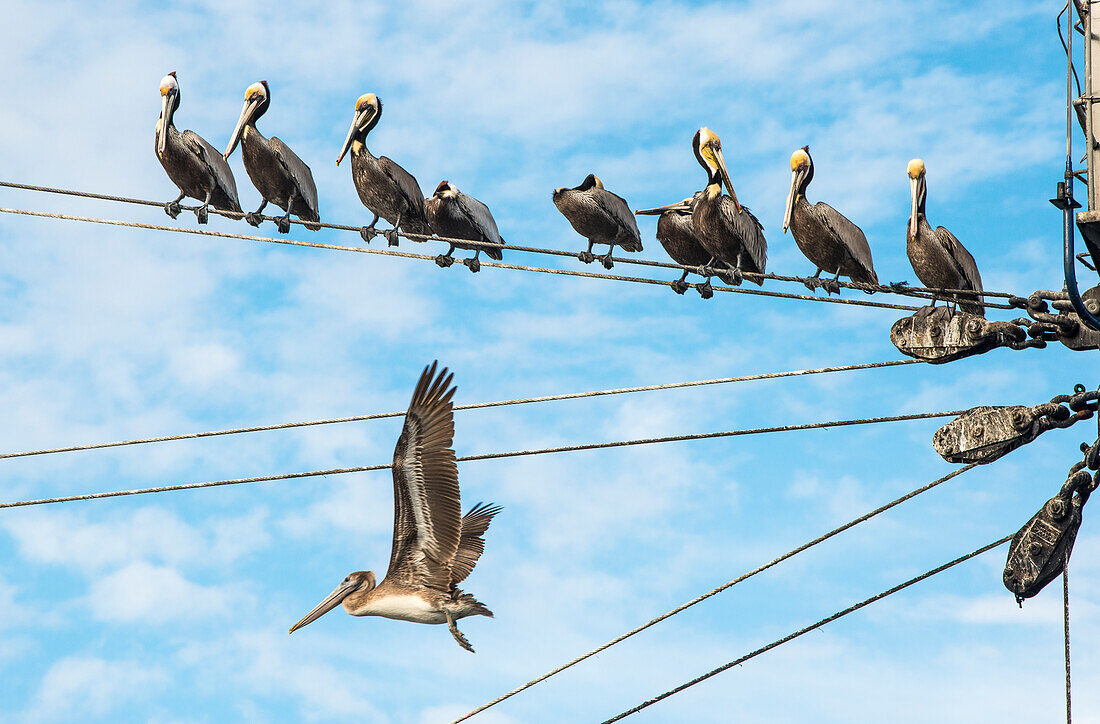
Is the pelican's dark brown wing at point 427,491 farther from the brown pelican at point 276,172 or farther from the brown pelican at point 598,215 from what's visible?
the brown pelican at point 598,215

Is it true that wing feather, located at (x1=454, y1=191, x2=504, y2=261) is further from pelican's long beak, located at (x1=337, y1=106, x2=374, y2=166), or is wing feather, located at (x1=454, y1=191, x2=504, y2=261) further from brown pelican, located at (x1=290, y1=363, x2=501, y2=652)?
brown pelican, located at (x1=290, y1=363, x2=501, y2=652)

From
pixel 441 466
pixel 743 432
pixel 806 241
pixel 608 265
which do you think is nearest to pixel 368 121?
pixel 608 265

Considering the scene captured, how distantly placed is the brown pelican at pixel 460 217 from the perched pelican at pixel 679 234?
254cm

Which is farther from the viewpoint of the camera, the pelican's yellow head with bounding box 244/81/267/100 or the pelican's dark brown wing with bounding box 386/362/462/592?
the pelican's yellow head with bounding box 244/81/267/100

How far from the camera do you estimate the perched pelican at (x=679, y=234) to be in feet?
62.9

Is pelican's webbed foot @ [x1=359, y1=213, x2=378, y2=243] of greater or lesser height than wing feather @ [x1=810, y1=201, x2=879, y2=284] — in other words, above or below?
below

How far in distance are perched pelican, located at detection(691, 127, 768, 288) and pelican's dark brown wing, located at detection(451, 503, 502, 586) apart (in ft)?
21.0

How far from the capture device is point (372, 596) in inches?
431

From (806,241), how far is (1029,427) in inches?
201

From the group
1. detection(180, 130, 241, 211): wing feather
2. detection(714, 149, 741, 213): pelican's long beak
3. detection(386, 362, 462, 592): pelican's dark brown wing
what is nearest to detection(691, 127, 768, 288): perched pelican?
detection(714, 149, 741, 213): pelican's long beak

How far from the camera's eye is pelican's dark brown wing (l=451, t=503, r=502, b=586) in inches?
426

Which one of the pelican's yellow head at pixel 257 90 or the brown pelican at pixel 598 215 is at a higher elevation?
the pelican's yellow head at pixel 257 90

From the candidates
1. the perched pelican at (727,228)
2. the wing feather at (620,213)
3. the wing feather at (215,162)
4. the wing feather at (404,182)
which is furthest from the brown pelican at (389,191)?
the perched pelican at (727,228)

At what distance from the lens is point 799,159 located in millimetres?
18062
